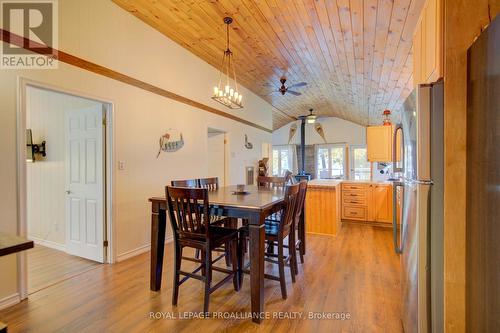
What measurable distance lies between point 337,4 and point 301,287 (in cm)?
284

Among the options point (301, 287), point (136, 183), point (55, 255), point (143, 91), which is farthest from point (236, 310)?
point (143, 91)

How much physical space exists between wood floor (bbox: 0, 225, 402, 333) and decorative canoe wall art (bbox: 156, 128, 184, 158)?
5.46 ft

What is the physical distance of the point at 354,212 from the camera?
190 inches

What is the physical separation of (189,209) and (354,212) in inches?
148

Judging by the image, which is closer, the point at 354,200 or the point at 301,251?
the point at 301,251

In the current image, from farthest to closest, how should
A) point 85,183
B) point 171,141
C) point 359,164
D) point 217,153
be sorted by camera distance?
point 359,164
point 217,153
point 171,141
point 85,183

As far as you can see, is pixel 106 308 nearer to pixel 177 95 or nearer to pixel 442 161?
pixel 442 161

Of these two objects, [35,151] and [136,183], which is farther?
[35,151]

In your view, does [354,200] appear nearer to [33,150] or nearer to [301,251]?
[301,251]

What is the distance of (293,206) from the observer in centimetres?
244

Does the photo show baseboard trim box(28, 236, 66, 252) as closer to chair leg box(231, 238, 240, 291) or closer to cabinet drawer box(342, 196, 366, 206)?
chair leg box(231, 238, 240, 291)

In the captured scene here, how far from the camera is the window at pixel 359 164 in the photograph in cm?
958

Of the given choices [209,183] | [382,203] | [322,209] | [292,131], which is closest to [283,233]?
[209,183]

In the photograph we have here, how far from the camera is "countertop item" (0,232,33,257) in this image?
3.50 ft
